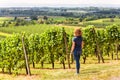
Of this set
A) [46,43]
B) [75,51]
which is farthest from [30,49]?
[75,51]

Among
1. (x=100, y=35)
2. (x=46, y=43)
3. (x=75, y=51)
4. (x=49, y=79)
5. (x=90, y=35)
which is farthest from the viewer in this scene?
(x=100, y=35)

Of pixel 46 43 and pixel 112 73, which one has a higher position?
pixel 112 73

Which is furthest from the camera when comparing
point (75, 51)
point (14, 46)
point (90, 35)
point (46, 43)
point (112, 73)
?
point (90, 35)

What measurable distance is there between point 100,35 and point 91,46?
402 inches

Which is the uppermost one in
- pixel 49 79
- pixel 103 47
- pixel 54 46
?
pixel 49 79

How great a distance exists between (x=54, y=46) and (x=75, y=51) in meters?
38.5

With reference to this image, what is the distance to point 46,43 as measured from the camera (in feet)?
206

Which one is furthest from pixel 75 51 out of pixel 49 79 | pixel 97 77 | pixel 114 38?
pixel 114 38

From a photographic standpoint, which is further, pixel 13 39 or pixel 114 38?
pixel 114 38

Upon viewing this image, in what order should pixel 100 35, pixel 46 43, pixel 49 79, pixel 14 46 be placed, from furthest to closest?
pixel 100 35
pixel 46 43
pixel 14 46
pixel 49 79

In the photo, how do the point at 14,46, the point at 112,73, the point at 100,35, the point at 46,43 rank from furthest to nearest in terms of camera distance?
the point at 100,35, the point at 46,43, the point at 14,46, the point at 112,73

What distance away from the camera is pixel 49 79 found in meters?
26.9

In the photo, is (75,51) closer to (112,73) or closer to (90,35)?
(112,73)

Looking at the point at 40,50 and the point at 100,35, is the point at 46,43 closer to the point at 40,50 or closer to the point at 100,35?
the point at 40,50
